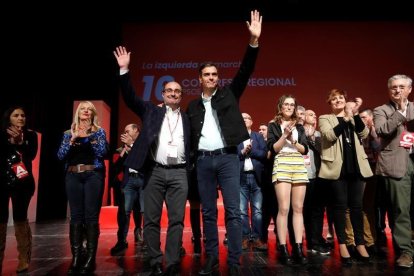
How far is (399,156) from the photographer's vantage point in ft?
9.15

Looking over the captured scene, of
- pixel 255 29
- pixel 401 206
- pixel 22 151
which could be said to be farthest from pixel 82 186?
pixel 401 206

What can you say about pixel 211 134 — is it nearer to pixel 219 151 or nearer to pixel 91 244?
pixel 219 151

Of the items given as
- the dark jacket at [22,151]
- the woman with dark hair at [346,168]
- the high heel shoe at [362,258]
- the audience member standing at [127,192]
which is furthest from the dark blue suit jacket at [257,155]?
the dark jacket at [22,151]

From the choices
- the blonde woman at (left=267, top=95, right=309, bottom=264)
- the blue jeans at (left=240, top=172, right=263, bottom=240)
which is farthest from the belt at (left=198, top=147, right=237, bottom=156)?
the blue jeans at (left=240, top=172, right=263, bottom=240)

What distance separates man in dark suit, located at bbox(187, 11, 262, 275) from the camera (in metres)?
2.37

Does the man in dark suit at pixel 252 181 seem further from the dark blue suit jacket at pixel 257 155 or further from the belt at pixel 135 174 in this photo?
the belt at pixel 135 174

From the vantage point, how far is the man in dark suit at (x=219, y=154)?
2371mm

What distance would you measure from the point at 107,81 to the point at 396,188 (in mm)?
6617

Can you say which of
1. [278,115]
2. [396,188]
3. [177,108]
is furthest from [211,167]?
[396,188]

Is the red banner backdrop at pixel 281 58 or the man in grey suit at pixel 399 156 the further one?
the red banner backdrop at pixel 281 58

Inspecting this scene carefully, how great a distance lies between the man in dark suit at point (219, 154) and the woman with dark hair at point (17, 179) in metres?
1.50

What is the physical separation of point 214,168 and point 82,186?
3.77ft

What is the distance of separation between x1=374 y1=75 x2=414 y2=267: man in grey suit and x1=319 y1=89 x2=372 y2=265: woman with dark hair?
0.55ft

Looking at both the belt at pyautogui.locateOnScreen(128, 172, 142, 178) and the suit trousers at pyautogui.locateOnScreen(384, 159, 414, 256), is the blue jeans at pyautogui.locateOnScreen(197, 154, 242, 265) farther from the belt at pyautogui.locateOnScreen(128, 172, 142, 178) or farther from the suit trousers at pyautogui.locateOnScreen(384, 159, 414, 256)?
the belt at pyautogui.locateOnScreen(128, 172, 142, 178)
